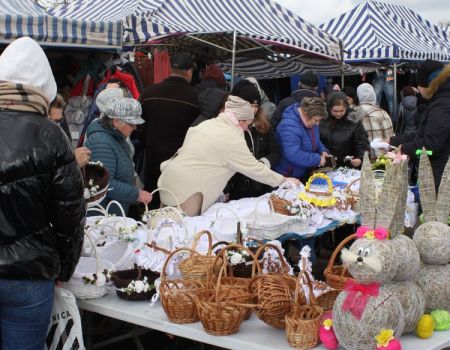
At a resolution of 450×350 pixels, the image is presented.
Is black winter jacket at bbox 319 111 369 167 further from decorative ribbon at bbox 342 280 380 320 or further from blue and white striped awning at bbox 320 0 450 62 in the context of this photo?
blue and white striped awning at bbox 320 0 450 62

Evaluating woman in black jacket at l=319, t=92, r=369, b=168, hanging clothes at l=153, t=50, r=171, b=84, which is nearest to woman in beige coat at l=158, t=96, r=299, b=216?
woman in black jacket at l=319, t=92, r=369, b=168

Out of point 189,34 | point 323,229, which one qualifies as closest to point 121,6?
point 189,34

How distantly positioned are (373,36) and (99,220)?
8.64 m

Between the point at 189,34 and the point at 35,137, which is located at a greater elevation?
the point at 189,34

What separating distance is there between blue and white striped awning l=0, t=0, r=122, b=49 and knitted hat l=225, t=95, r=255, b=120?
1403 millimetres

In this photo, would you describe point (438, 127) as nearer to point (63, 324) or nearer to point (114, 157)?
point (114, 157)

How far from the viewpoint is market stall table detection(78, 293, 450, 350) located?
2.23 metres

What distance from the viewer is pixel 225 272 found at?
2521mm

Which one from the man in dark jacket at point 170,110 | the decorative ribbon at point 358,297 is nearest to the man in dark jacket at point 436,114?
the man in dark jacket at point 170,110

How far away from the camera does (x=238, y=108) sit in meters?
3.92

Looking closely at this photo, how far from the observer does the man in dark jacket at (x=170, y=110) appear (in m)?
4.77

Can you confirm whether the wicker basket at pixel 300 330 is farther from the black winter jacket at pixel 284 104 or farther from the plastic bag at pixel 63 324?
the black winter jacket at pixel 284 104

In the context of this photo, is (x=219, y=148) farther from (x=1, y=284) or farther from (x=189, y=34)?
(x=189, y=34)

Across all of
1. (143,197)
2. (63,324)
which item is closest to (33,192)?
(63,324)
